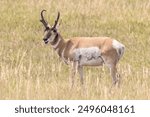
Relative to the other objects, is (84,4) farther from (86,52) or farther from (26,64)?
(86,52)

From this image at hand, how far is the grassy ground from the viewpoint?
13.1 m

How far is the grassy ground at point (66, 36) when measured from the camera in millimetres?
13102

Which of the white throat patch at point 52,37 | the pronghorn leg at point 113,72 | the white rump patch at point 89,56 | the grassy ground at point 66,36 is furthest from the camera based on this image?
the white throat patch at point 52,37

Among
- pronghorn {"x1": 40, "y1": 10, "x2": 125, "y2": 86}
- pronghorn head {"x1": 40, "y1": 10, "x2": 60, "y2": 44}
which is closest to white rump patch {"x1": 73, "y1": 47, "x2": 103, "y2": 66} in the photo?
pronghorn {"x1": 40, "y1": 10, "x2": 125, "y2": 86}

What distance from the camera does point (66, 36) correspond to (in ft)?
75.4

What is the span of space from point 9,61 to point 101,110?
8.48m

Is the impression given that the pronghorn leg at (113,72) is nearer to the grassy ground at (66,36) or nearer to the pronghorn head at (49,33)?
the grassy ground at (66,36)

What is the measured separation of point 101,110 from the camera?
1115cm

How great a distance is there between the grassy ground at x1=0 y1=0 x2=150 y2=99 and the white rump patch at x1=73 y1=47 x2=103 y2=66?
37 centimetres

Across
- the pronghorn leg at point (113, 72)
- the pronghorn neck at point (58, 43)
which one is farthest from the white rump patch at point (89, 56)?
the pronghorn neck at point (58, 43)

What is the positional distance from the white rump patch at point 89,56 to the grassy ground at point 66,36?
0.37 meters

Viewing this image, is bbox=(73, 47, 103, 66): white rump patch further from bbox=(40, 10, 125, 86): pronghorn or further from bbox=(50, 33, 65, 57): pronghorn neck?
bbox=(50, 33, 65, 57): pronghorn neck

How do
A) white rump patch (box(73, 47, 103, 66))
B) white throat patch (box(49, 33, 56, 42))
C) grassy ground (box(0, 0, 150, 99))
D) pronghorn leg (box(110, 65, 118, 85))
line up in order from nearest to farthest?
grassy ground (box(0, 0, 150, 99)) → white rump patch (box(73, 47, 103, 66)) → pronghorn leg (box(110, 65, 118, 85)) → white throat patch (box(49, 33, 56, 42))

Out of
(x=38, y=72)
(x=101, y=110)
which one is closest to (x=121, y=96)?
(x=101, y=110)
